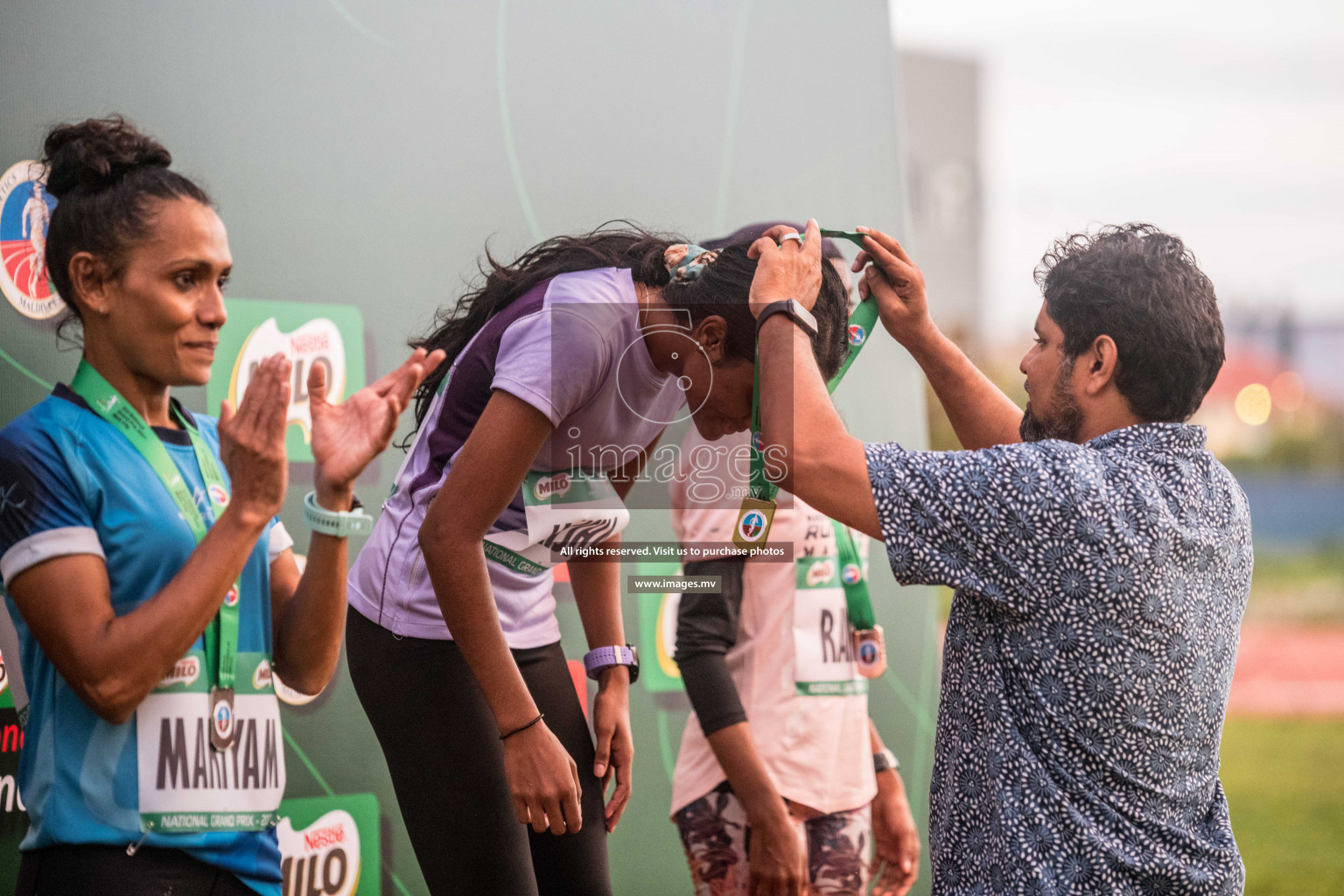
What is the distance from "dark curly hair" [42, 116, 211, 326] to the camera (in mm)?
1517

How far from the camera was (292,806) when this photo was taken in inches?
100

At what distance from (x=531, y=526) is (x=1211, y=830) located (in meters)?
1.15

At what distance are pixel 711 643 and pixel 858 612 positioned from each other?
0.42m

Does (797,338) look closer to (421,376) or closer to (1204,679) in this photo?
(421,376)

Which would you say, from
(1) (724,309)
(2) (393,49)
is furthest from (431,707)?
(2) (393,49)

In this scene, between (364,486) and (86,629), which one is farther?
(364,486)

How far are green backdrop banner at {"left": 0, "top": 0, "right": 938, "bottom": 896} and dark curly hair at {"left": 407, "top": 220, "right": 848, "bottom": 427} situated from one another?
0.57 metres

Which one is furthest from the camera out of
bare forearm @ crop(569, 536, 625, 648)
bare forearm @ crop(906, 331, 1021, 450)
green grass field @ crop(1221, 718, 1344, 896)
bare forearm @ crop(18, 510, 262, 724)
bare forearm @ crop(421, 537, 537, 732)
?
green grass field @ crop(1221, 718, 1344, 896)

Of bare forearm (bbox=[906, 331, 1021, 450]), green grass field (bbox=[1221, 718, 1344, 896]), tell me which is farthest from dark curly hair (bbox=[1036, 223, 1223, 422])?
green grass field (bbox=[1221, 718, 1344, 896])

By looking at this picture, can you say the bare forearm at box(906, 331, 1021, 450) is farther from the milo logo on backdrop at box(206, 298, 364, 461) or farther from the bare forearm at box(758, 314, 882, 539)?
the milo logo on backdrop at box(206, 298, 364, 461)

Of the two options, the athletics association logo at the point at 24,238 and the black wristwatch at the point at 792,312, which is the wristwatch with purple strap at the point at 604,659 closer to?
the black wristwatch at the point at 792,312

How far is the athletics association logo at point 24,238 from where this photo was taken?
7.29 feet

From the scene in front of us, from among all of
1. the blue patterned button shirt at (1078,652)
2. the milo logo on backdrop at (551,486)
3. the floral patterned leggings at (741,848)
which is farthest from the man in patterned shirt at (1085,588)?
the floral patterned leggings at (741,848)

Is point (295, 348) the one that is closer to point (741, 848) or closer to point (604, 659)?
point (604, 659)
